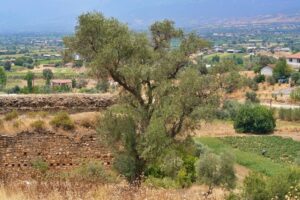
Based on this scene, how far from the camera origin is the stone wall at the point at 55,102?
18312 millimetres

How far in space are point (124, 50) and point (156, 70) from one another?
0.94m

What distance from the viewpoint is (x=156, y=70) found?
14.2m

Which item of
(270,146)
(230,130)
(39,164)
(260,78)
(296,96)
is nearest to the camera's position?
(39,164)

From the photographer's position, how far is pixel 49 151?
16.6 meters

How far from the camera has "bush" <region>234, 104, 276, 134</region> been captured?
49312 mm

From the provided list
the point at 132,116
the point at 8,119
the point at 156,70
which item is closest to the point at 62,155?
the point at 8,119

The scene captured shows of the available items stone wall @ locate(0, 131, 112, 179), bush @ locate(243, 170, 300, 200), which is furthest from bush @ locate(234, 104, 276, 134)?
bush @ locate(243, 170, 300, 200)

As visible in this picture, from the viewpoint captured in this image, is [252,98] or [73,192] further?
[252,98]

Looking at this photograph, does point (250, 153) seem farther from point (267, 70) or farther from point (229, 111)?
point (267, 70)

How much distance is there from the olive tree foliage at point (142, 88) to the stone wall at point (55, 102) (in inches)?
151

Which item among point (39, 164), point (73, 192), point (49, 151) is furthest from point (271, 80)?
point (73, 192)

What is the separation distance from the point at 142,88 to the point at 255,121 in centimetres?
3617

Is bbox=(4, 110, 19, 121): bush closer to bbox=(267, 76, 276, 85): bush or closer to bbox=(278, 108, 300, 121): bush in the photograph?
bbox=(278, 108, 300, 121): bush

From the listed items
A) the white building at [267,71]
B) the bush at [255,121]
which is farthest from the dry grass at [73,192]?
the white building at [267,71]
